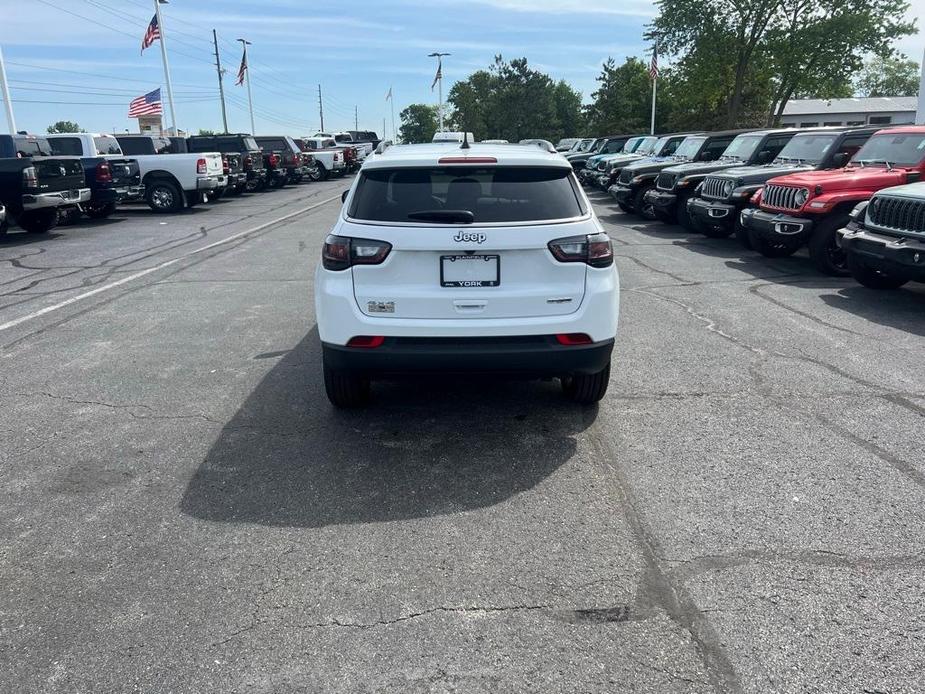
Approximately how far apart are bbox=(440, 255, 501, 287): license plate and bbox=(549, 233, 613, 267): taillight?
363 mm

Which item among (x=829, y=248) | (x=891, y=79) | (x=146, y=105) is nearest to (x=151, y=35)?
(x=146, y=105)

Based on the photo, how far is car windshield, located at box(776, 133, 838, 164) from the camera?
1244 cm

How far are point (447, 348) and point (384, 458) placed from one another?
2.49ft

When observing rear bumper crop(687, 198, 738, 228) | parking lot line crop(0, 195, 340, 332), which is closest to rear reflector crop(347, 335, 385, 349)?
parking lot line crop(0, 195, 340, 332)

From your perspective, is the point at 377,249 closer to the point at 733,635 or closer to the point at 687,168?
the point at 733,635

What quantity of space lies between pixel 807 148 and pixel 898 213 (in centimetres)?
548

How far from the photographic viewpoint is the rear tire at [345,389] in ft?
15.6

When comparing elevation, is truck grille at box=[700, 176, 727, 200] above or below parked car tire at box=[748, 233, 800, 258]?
above

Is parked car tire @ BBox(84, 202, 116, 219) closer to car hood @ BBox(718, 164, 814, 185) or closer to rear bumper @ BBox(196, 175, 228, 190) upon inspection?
rear bumper @ BBox(196, 175, 228, 190)

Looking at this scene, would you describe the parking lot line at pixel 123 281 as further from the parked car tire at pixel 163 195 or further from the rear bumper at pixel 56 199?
the parked car tire at pixel 163 195

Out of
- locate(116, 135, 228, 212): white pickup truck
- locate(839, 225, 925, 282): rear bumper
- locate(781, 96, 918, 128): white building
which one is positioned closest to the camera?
locate(839, 225, 925, 282): rear bumper

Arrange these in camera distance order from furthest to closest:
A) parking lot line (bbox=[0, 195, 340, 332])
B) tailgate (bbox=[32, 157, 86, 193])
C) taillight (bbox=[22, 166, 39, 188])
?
tailgate (bbox=[32, 157, 86, 193]), taillight (bbox=[22, 166, 39, 188]), parking lot line (bbox=[0, 195, 340, 332])

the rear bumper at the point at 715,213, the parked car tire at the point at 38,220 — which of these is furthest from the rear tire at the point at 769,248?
the parked car tire at the point at 38,220

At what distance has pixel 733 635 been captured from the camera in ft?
8.91
